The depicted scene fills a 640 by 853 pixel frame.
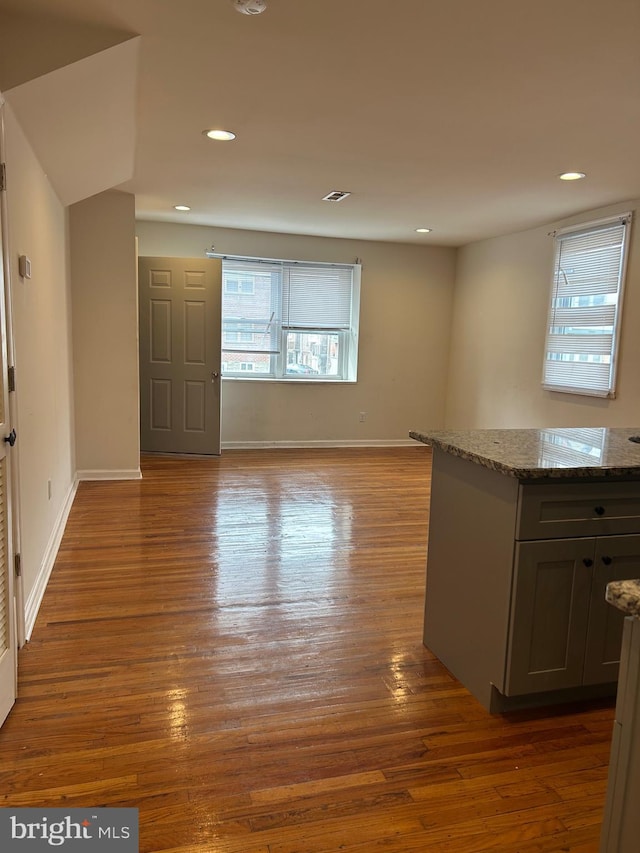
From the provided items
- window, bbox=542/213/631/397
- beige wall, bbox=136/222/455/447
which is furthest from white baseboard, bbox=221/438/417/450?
window, bbox=542/213/631/397

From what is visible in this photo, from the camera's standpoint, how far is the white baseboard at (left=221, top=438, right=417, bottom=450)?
6980mm

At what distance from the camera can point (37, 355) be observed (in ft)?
9.89

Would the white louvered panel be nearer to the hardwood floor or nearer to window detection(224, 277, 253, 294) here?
the hardwood floor

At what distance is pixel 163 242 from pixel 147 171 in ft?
7.40

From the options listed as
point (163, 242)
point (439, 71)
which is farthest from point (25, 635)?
point (163, 242)

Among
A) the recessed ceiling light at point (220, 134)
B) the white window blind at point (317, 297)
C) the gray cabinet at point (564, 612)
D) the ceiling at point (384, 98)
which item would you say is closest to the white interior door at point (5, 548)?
the ceiling at point (384, 98)

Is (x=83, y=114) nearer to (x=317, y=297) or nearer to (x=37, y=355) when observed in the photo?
(x=37, y=355)

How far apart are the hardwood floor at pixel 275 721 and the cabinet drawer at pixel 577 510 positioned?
59cm

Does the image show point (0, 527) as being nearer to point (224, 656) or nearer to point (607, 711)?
point (224, 656)

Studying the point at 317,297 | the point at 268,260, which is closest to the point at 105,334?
the point at 268,260

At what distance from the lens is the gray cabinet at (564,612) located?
1989mm

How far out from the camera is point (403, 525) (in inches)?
169

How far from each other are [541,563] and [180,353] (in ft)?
16.2

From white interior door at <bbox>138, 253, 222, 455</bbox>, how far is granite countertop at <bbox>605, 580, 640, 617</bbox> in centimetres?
552
